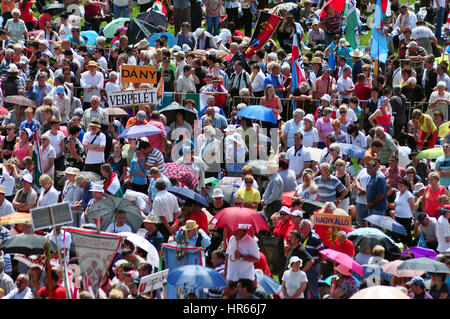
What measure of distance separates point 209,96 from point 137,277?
824cm

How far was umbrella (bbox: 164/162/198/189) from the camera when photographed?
17523 mm

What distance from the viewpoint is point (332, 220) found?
1578 centimetres

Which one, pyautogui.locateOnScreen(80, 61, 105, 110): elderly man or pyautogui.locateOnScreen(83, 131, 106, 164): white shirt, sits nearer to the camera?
pyautogui.locateOnScreen(83, 131, 106, 164): white shirt

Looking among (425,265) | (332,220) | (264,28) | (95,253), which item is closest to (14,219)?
(95,253)

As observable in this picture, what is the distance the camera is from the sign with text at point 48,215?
1280 centimetres

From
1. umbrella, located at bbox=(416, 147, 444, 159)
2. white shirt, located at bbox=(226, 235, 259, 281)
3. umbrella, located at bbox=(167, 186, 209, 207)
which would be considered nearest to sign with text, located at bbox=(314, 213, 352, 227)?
umbrella, located at bbox=(167, 186, 209, 207)

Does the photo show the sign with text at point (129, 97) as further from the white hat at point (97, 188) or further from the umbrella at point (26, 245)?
the umbrella at point (26, 245)

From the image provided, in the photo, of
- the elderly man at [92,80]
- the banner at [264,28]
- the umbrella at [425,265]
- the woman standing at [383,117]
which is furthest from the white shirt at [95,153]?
the umbrella at [425,265]

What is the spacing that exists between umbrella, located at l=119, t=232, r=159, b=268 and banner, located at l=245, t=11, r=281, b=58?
9.03m

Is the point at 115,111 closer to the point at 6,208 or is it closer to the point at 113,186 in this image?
the point at 113,186

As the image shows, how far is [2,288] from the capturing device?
47.3 ft

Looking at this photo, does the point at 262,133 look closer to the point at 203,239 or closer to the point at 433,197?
the point at 433,197

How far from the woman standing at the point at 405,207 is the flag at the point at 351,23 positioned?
863 centimetres

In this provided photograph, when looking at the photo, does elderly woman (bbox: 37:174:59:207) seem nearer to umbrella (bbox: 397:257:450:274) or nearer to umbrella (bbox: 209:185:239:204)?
umbrella (bbox: 209:185:239:204)
